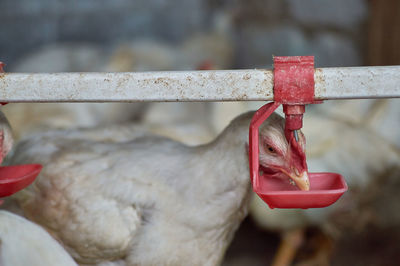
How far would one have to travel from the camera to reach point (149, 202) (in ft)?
5.20

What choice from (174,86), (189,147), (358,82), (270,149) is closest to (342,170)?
(189,147)

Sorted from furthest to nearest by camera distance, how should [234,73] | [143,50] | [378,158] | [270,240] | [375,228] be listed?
1. [143,50]
2. [270,240]
3. [375,228]
4. [378,158]
5. [234,73]

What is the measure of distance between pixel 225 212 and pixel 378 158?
1.65 meters

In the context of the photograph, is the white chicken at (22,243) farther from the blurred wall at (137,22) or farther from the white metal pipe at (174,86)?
the blurred wall at (137,22)

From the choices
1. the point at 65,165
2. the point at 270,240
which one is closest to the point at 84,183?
the point at 65,165

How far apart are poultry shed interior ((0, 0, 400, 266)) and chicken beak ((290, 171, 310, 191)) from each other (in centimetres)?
7

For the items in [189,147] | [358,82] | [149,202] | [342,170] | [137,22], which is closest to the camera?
[358,82]

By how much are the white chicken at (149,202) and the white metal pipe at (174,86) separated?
0.33 m

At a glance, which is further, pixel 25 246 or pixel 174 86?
pixel 25 246

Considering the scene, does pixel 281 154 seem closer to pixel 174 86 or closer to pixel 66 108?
pixel 174 86

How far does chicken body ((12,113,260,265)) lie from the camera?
154 centimetres

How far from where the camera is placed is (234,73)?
115 centimetres

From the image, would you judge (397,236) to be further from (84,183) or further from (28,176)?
(28,176)

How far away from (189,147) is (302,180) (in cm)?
53
